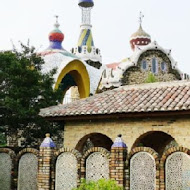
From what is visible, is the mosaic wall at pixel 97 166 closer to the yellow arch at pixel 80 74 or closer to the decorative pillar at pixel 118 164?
the decorative pillar at pixel 118 164

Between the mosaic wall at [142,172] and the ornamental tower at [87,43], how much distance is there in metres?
24.9

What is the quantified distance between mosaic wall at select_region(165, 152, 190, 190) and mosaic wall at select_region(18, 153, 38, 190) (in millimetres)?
3318

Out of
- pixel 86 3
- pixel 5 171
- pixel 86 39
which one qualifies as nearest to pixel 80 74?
pixel 86 39

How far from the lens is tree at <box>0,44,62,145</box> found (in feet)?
47.4

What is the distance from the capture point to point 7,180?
1073 cm

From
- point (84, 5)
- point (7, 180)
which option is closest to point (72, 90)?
point (84, 5)

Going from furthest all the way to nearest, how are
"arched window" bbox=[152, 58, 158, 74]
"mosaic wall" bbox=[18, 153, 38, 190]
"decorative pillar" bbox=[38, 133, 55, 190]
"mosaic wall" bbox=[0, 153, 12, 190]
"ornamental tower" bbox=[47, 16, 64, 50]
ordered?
"ornamental tower" bbox=[47, 16, 64, 50]
"arched window" bbox=[152, 58, 158, 74]
"mosaic wall" bbox=[0, 153, 12, 190]
"mosaic wall" bbox=[18, 153, 38, 190]
"decorative pillar" bbox=[38, 133, 55, 190]

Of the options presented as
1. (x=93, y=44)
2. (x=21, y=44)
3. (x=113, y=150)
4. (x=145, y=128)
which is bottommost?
(x=113, y=150)

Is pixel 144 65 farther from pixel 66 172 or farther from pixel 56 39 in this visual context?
pixel 66 172

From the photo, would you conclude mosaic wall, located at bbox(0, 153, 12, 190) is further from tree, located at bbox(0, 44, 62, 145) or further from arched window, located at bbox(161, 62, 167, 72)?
arched window, located at bbox(161, 62, 167, 72)

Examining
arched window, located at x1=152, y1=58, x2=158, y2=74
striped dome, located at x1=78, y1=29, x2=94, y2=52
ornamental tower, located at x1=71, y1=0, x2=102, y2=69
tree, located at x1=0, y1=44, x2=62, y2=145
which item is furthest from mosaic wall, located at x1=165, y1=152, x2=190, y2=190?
striped dome, located at x1=78, y1=29, x2=94, y2=52

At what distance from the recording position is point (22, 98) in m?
14.8

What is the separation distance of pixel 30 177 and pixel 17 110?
404cm

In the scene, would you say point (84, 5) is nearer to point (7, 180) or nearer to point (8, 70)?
point (8, 70)
